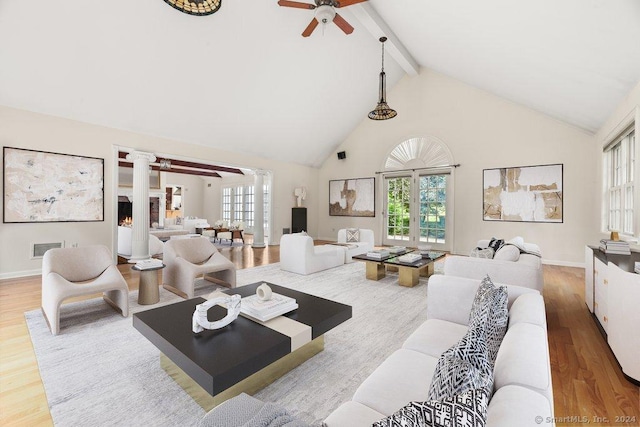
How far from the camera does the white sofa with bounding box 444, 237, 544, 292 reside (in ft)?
8.80

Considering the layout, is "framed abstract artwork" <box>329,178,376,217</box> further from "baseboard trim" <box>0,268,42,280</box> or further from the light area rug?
"baseboard trim" <box>0,268,42,280</box>

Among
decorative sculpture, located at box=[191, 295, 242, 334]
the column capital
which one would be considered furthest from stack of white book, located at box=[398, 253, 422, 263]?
the column capital

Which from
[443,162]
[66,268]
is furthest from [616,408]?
[443,162]

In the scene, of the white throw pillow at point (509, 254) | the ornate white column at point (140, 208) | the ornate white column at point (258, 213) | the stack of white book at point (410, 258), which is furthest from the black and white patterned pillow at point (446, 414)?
the ornate white column at point (258, 213)

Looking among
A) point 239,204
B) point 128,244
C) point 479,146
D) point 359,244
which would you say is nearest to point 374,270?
point 359,244

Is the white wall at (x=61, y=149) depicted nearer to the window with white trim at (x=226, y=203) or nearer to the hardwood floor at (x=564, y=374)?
the hardwood floor at (x=564, y=374)

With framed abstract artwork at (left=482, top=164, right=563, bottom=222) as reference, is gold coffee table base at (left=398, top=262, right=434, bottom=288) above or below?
below

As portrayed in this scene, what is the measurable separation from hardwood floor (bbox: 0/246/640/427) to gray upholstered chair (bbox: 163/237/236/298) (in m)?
1.36

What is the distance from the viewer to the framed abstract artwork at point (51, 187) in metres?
4.38

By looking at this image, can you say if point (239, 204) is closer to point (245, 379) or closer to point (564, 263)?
point (564, 263)

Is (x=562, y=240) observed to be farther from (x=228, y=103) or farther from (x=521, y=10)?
(x=228, y=103)

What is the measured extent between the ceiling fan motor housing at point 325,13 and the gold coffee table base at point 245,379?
11.3ft

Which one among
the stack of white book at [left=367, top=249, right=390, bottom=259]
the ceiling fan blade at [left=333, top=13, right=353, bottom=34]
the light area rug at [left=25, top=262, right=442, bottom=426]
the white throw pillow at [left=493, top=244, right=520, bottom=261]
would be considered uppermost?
the ceiling fan blade at [left=333, top=13, right=353, bottom=34]

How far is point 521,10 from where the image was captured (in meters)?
3.07
